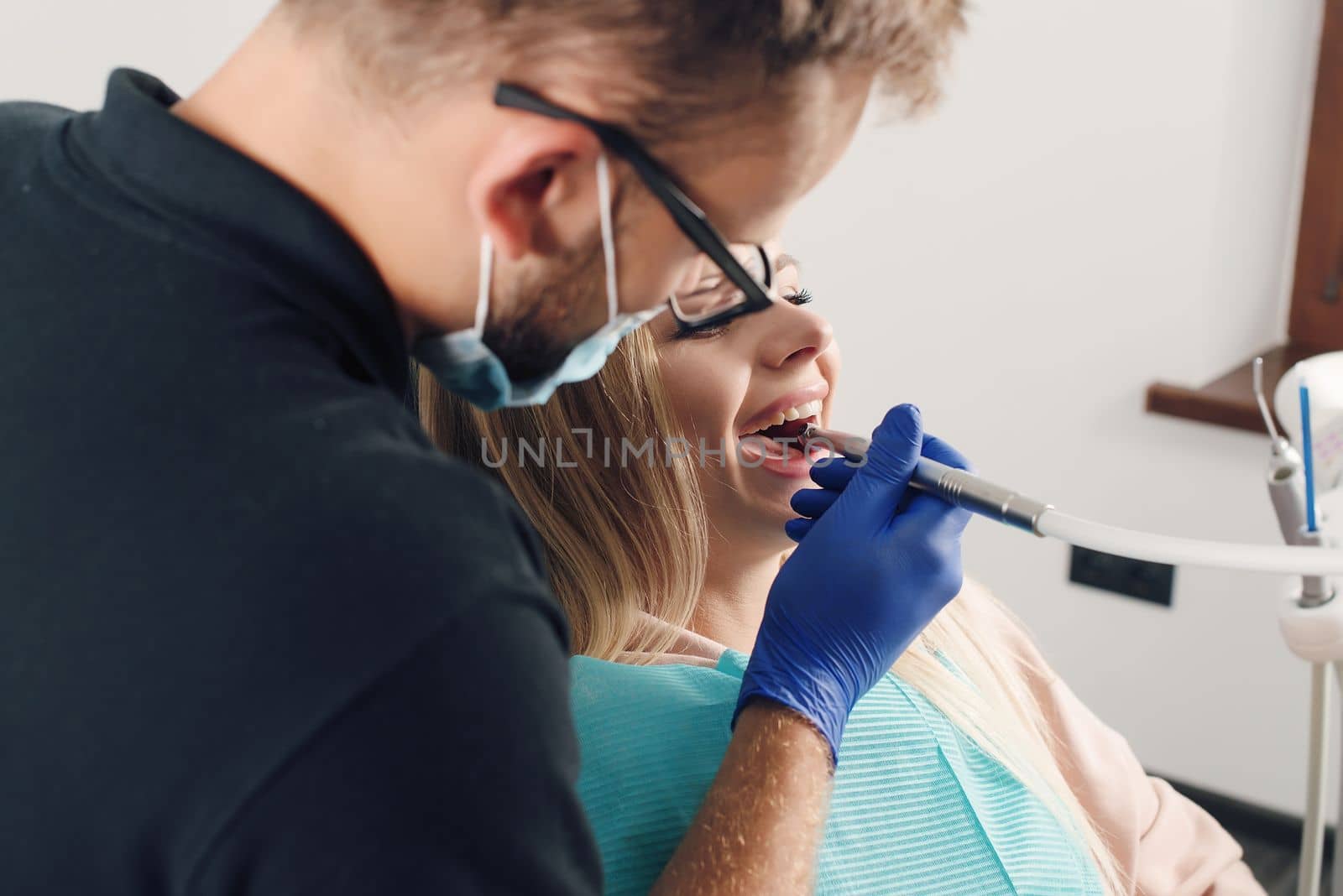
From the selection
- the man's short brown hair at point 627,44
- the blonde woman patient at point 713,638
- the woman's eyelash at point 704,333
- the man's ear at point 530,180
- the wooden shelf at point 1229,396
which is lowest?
the wooden shelf at point 1229,396

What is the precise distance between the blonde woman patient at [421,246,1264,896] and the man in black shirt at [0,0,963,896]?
473mm

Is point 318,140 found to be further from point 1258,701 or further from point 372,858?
point 1258,701

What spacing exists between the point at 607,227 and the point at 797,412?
2.11 ft

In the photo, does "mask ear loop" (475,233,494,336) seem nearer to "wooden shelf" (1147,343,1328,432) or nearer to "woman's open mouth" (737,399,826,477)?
"woman's open mouth" (737,399,826,477)

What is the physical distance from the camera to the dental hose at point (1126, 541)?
94cm

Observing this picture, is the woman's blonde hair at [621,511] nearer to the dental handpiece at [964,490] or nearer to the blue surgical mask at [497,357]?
the dental handpiece at [964,490]

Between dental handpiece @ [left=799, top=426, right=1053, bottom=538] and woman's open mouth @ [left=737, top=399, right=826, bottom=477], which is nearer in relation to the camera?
dental handpiece @ [left=799, top=426, right=1053, bottom=538]

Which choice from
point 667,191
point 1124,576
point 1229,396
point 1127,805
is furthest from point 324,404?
point 1124,576

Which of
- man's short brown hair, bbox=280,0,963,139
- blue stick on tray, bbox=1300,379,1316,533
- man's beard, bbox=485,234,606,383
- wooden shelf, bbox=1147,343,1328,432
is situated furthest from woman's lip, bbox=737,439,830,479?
wooden shelf, bbox=1147,343,1328,432

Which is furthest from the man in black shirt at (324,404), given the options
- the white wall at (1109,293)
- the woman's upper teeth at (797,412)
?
the white wall at (1109,293)

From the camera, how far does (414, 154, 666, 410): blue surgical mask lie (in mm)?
678

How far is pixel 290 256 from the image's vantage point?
61 centimetres

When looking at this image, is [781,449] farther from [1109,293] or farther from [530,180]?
[1109,293]

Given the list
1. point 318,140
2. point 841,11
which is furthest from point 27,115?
point 841,11
